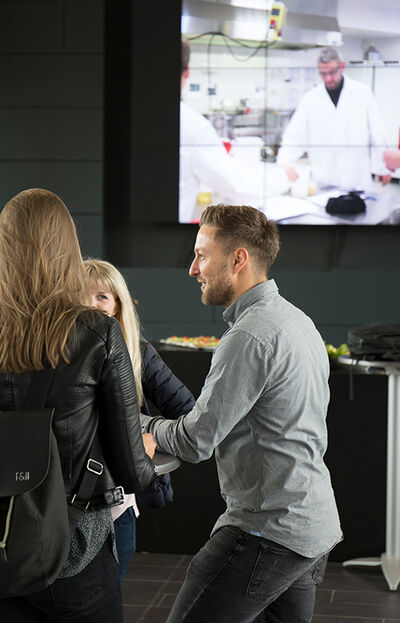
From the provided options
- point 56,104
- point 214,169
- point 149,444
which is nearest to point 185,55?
point 214,169

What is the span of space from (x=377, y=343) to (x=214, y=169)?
8.67 ft

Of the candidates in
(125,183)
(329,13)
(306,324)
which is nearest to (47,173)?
(125,183)

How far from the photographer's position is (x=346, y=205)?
614cm

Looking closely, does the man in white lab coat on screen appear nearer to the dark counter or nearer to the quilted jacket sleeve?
the dark counter

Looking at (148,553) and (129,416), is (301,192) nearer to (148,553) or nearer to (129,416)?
(148,553)

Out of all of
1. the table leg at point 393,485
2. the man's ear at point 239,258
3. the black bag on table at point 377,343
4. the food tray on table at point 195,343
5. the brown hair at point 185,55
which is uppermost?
the brown hair at point 185,55

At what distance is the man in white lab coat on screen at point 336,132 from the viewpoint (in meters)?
6.01

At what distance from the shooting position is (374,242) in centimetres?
630

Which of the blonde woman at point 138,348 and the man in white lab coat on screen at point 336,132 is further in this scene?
the man in white lab coat on screen at point 336,132

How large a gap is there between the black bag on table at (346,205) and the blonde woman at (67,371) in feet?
15.2

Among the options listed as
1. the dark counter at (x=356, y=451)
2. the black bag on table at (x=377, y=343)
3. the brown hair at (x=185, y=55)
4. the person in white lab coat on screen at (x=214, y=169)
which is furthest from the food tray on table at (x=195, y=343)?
the brown hair at (x=185, y=55)

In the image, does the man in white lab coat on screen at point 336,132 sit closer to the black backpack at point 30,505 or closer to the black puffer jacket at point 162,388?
the black puffer jacket at point 162,388

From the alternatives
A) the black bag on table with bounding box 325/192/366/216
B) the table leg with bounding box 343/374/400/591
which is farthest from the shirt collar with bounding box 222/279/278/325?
the black bag on table with bounding box 325/192/366/216

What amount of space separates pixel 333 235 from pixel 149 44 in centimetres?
192
